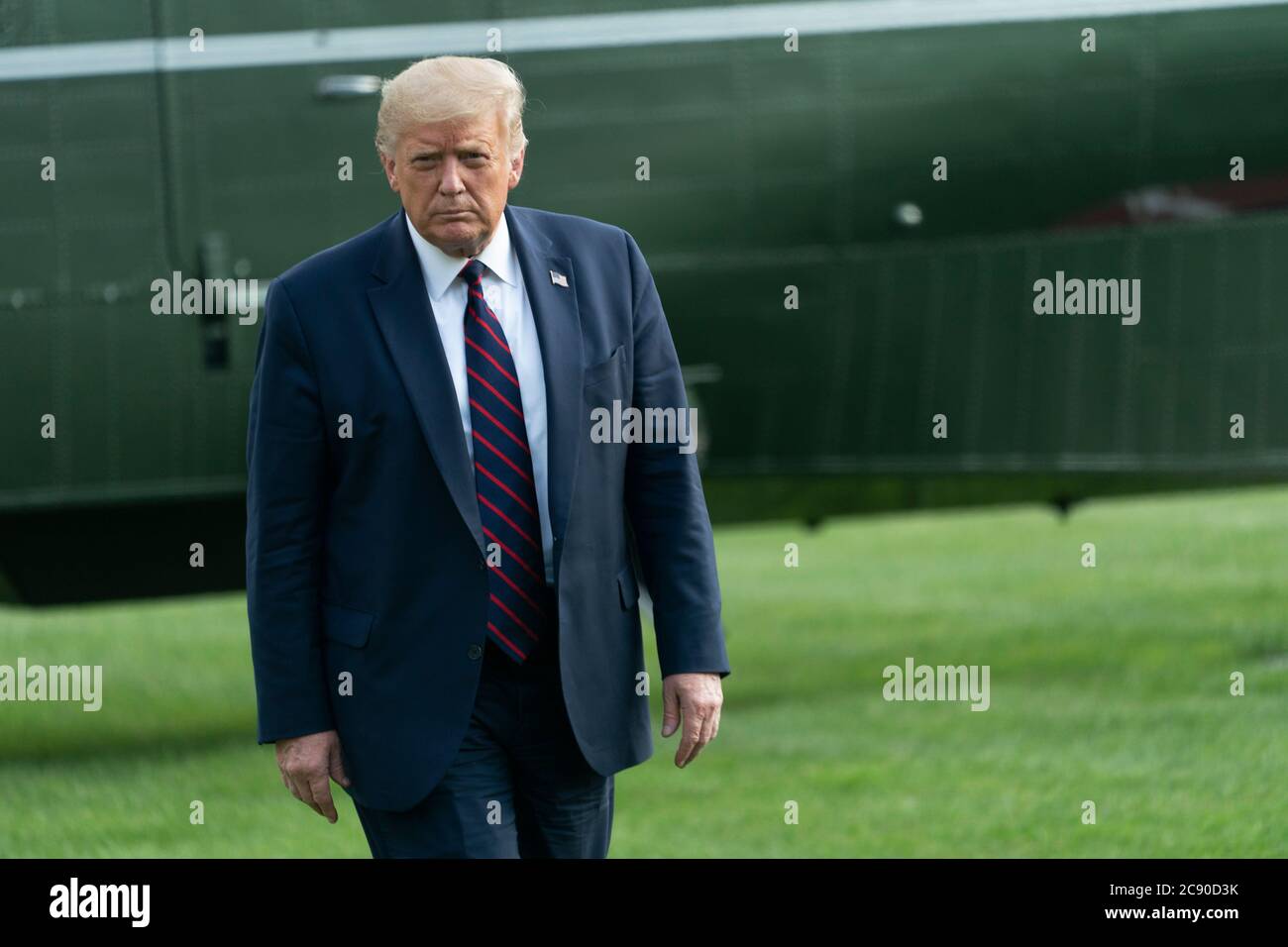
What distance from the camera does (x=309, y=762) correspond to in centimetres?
340

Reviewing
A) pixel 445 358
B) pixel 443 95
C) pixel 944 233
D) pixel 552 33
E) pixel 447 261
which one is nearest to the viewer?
pixel 443 95

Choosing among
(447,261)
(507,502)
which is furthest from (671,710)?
(447,261)

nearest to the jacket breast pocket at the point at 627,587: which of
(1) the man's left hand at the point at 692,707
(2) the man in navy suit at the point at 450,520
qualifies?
(2) the man in navy suit at the point at 450,520

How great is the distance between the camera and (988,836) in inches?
255

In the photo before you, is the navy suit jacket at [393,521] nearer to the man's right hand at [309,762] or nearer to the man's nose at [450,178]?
the man's right hand at [309,762]

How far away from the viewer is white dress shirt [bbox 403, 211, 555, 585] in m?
3.42

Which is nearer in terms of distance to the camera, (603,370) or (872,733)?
(603,370)

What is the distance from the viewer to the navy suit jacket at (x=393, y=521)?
3.35 m

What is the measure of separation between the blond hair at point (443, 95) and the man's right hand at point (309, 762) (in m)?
1.04

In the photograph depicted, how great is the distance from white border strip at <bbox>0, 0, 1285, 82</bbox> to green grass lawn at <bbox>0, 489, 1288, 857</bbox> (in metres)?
2.85

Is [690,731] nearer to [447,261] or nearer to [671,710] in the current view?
[671,710]

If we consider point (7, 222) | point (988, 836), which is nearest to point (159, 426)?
point (7, 222)

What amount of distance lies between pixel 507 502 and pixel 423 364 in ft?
0.93

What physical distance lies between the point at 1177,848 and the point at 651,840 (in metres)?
1.71
